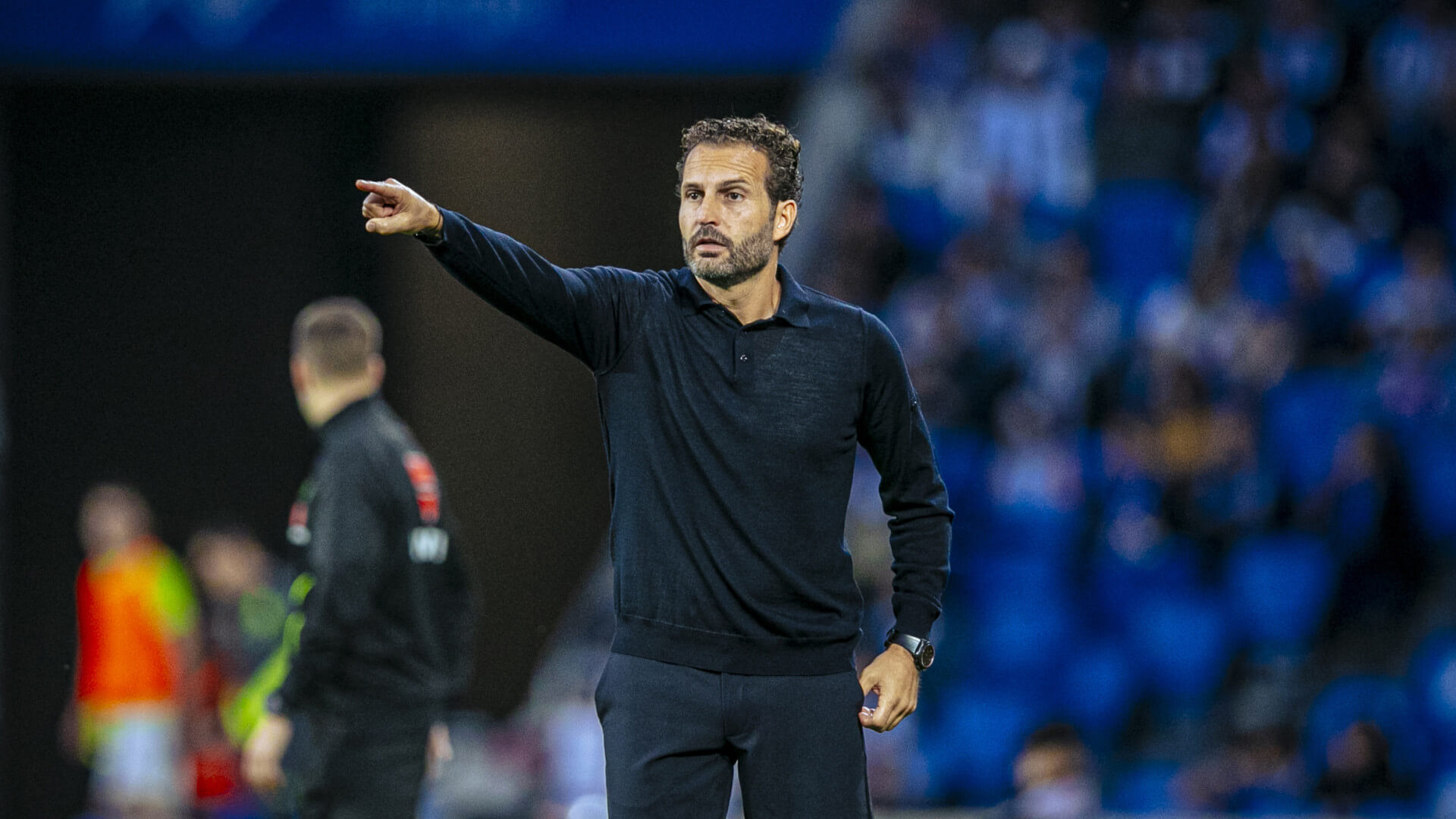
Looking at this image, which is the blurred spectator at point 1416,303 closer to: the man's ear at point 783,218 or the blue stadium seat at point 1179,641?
the blue stadium seat at point 1179,641

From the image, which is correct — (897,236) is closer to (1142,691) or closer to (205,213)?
(1142,691)

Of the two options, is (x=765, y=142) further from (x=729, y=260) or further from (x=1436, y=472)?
(x=1436, y=472)

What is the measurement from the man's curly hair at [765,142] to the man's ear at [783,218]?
1cm

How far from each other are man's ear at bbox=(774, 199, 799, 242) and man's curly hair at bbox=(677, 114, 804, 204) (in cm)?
1

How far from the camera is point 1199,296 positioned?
9.11 m

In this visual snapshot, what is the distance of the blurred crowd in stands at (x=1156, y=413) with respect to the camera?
812 centimetres

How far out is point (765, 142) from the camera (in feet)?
10.1

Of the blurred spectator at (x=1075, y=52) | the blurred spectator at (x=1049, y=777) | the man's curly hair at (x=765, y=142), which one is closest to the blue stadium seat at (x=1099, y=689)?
the blurred spectator at (x=1049, y=777)

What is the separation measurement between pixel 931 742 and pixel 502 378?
421 cm

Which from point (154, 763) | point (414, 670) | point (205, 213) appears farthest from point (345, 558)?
point (205, 213)

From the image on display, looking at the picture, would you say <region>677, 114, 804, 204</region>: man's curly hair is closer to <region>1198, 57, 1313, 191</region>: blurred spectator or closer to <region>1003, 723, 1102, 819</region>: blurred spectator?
<region>1003, 723, 1102, 819</region>: blurred spectator

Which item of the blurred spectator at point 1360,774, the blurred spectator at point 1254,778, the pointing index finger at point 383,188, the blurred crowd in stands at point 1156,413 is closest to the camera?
the pointing index finger at point 383,188

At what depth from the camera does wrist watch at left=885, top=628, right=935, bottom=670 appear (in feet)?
10.2

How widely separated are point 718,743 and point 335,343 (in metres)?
2.07
